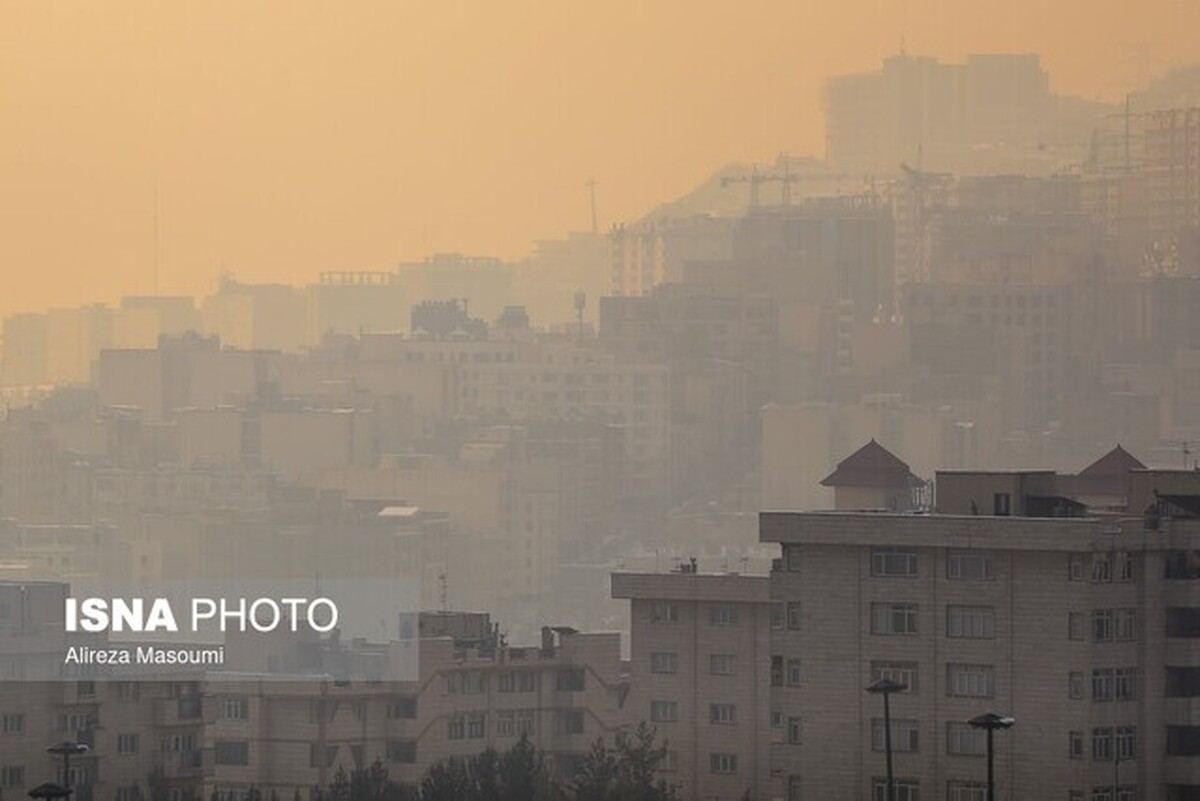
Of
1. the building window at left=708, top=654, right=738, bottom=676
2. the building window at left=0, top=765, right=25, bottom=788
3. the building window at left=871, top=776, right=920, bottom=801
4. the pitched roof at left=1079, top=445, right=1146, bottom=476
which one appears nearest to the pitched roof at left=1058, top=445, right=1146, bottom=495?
the pitched roof at left=1079, top=445, right=1146, bottom=476

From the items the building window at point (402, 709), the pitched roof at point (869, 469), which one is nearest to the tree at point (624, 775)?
the building window at point (402, 709)

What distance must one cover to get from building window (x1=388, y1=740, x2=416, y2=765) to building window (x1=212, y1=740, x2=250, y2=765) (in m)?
0.79

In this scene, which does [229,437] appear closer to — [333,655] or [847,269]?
[847,269]

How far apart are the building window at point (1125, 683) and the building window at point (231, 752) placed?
7357 mm

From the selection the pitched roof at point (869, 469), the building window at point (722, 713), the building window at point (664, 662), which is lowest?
the building window at point (722, 713)

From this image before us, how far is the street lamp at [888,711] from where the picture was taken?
16.1 meters

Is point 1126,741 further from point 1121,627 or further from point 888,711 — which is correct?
point 888,711

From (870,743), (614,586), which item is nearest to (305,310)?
(614,586)

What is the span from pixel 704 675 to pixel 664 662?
0.27m

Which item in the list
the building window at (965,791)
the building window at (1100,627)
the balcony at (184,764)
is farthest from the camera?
the balcony at (184,764)

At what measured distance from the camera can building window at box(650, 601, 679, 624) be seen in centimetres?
2281

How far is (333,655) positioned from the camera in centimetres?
2848

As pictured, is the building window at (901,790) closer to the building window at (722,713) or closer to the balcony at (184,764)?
the building window at (722,713)

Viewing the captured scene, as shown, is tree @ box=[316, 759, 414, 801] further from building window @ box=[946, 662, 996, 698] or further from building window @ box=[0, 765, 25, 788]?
building window @ box=[946, 662, 996, 698]
